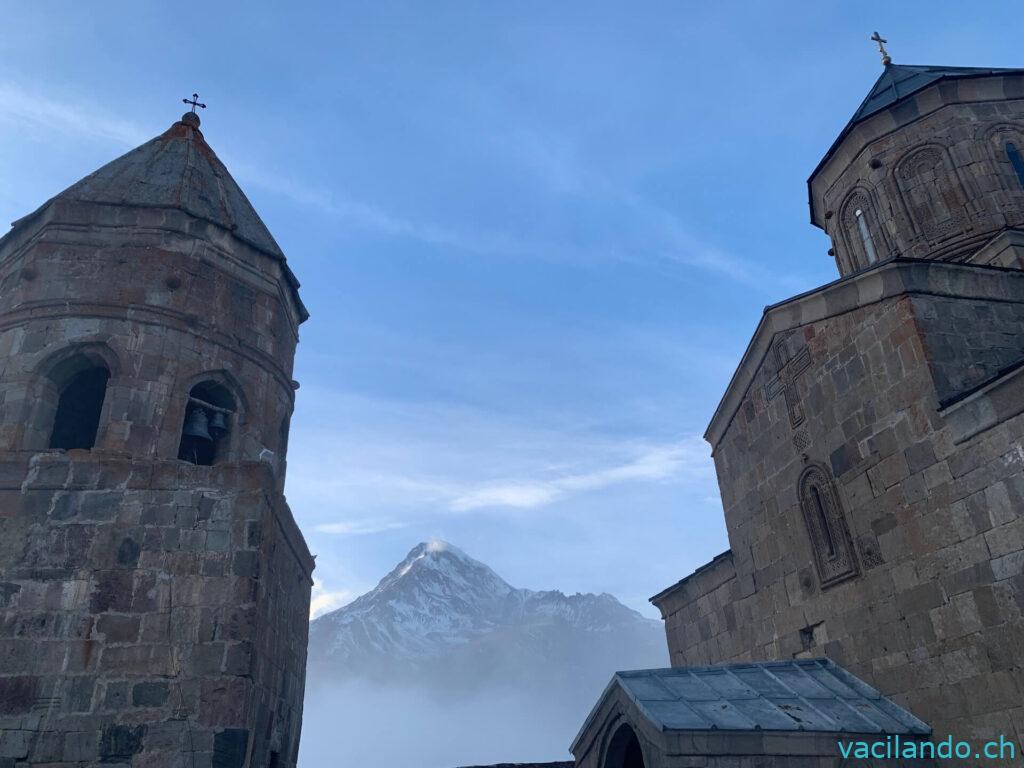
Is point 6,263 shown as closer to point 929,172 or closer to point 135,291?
point 135,291

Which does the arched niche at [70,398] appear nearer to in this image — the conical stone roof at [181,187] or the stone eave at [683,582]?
the conical stone roof at [181,187]

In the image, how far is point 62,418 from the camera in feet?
25.8

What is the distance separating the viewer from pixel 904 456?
22.5ft

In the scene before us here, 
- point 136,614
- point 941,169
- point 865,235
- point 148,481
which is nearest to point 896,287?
point 941,169

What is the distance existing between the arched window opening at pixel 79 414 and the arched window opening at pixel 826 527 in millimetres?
7743

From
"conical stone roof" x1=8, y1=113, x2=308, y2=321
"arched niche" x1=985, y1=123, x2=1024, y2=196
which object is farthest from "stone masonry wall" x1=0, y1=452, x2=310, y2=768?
"arched niche" x1=985, y1=123, x2=1024, y2=196

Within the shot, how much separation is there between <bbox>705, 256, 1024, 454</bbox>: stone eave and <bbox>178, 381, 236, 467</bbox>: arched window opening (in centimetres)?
638

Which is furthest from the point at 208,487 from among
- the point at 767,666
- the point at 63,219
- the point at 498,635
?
the point at 498,635

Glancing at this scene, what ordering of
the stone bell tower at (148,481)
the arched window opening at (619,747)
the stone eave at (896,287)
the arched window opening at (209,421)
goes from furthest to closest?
the arched window opening at (209,421), the stone eave at (896,287), the arched window opening at (619,747), the stone bell tower at (148,481)

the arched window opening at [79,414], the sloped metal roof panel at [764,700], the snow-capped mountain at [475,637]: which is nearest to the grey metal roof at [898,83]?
the sloped metal roof panel at [764,700]

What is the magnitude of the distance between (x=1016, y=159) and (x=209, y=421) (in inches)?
451

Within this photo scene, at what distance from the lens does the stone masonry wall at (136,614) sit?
18.7 feet

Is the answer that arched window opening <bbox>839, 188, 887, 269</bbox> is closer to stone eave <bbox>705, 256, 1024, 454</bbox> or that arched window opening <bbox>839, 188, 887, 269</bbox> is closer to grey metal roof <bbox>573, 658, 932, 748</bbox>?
stone eave <bbox>705, 256, 1024, 454</bbox>

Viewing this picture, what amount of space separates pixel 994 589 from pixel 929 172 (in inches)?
285
